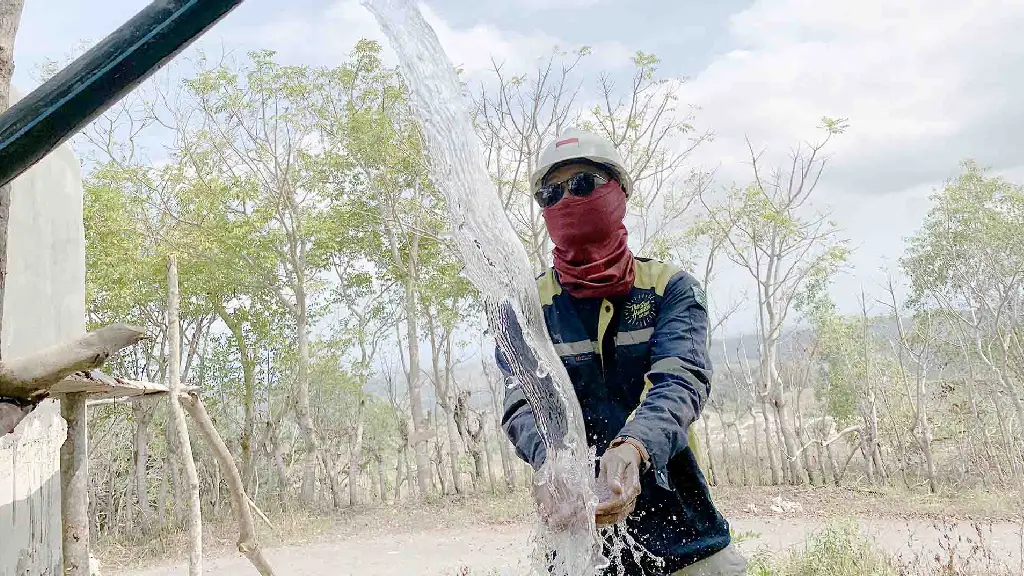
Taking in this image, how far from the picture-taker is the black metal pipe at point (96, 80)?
1.59ft

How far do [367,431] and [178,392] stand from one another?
1612 centimetres

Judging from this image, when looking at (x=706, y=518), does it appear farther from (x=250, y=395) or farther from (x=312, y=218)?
(x=250, y=395)

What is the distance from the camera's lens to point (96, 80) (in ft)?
1.64

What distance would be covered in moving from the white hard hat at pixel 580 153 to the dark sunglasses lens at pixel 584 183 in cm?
4

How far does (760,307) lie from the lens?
15086 millimetres

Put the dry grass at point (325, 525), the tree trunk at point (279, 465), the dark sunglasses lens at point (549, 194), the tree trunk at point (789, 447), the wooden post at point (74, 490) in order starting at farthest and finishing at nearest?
the tree trunk at point (279, 465), the tree trunk at point (789, 447), the dry grass at point (325, 525), the wooden post at point (74, 490), the dark sunglasses lens at point (549, 194)

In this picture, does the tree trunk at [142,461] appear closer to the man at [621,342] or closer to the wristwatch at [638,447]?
the man at [621,342]

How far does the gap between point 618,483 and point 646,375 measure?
1.24ft

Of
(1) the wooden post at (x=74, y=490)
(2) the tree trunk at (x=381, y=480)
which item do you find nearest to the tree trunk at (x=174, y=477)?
(2) the tree trunk at (x=381, y=480)

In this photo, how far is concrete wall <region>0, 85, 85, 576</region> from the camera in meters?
3.76

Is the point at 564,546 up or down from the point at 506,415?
down

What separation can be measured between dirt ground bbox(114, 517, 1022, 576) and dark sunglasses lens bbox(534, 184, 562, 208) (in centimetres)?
754

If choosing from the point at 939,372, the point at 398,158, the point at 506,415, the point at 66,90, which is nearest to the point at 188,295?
the point at 398,158

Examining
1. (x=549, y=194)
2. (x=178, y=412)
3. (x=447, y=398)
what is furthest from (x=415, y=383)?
(x=549, y=194)
